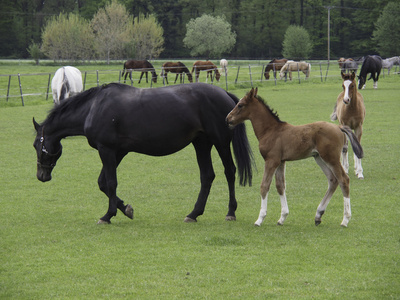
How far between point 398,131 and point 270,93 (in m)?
14.4

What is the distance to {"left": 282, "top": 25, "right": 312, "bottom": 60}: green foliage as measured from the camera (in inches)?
2950

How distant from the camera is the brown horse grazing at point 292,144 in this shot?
21.1ft

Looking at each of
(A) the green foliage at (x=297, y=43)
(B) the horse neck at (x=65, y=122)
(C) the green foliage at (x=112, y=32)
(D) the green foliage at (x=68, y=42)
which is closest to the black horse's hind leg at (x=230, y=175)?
(B) the horse neck at (x=65, y=122)

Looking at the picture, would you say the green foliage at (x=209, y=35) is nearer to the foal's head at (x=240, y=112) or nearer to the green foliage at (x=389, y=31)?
the green foliage at (x=389, y=31)

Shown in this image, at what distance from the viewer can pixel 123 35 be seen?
65.9m

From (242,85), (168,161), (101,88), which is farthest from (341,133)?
(242,85)

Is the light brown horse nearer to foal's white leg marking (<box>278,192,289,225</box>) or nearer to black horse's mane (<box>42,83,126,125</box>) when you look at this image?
black horse's mane (<box>42,83,126,125</box>)

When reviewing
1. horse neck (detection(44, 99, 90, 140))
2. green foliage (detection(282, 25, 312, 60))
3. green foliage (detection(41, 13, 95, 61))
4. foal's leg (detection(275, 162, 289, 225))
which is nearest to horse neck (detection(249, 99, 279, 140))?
foal's leg (detection(275, 162, 289, 225))

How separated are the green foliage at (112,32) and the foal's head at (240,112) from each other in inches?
2298

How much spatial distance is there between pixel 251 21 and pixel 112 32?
28634mm

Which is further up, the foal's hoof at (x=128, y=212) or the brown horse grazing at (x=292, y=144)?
the brown horse grazing at (x=292, y=144)

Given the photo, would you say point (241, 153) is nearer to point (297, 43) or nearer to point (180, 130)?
point (180, 130)

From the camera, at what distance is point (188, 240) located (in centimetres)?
625

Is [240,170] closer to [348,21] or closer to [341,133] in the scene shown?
[341,133]
